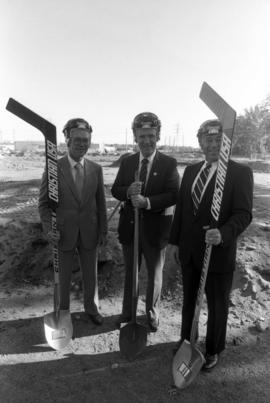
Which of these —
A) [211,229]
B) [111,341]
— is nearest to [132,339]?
[111,341]

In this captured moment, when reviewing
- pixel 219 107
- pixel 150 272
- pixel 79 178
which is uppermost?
pixel 219 107

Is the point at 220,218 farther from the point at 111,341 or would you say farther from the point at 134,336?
the point at 111,341

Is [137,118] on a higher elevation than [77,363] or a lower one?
higher

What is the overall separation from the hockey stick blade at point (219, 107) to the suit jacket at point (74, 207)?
1.42 meters

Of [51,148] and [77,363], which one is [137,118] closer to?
[51,148]

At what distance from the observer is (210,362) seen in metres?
2.83

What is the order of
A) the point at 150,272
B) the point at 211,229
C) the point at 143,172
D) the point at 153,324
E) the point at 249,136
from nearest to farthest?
the point at 211,229
the point at 143,172
the point at 150,272
the point at 153,324
the point at 249,136

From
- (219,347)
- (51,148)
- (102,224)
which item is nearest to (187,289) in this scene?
(219,347)

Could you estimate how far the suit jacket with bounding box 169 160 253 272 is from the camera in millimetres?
2469

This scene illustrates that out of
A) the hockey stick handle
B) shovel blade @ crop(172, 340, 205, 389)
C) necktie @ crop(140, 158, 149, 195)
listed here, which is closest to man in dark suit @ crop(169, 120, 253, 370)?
shovel blade @ crop(172, 340, 205, 389)

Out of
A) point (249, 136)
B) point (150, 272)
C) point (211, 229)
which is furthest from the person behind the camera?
point (249, 136)

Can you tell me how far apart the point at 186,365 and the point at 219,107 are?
2356mm

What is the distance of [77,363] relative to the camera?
9.59 ft

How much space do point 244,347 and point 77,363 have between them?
5.94ft
